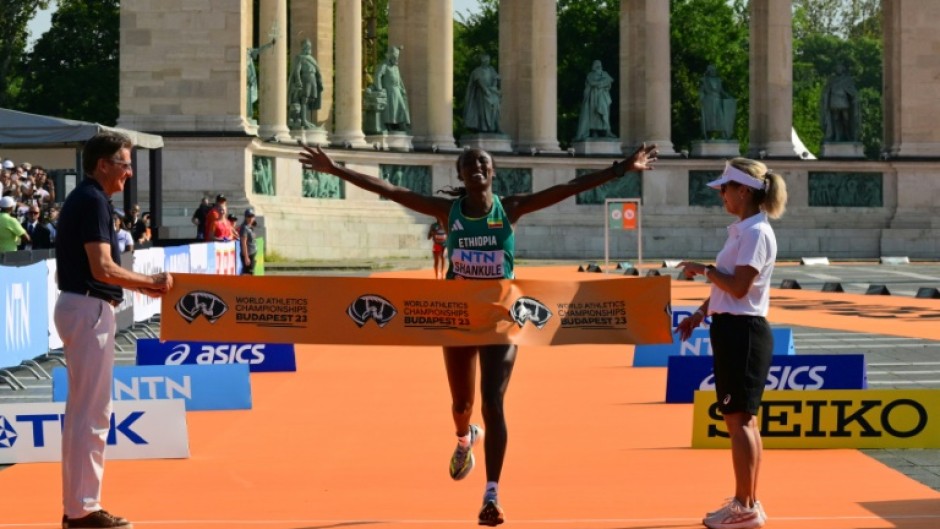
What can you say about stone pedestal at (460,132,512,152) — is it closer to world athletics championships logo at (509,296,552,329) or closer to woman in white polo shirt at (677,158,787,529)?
world athletics championships logo at (509,296,552,329)

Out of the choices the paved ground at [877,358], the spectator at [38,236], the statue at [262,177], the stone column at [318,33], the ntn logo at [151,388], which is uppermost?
the stone column at [318,33]

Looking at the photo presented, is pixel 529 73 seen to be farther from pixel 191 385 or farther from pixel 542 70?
pixel 191 385

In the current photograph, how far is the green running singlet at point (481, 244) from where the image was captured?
1329 cm

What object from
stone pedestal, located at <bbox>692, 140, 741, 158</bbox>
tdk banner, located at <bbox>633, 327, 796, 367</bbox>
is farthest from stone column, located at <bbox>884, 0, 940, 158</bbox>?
tdk banner, located at <bbox>633, 327, 796, 367</bbox>

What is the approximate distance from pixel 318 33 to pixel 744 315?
61541mm

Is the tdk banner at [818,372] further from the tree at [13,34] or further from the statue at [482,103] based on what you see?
the tree at [13,34]

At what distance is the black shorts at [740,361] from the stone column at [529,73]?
5981 cm

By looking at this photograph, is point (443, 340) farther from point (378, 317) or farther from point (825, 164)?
point (825, 164)

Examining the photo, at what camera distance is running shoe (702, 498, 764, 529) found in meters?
12.5

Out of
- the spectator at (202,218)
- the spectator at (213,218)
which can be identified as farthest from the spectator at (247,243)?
the spectator at (202,218)

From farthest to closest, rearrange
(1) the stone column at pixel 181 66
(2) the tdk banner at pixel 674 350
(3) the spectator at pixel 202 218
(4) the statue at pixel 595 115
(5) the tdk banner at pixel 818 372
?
(4) the statue at pixel 595 115
(1) the stone column at pixel 181 66
(3) the spectator at pixel 202 218
(2) the tdk banner at pixel 674 350
(5) the tdk banner at pixel 818 372

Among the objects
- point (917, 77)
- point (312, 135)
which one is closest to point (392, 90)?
point (312, 135)

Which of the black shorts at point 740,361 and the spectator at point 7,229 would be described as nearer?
the black shorts at point 740,361

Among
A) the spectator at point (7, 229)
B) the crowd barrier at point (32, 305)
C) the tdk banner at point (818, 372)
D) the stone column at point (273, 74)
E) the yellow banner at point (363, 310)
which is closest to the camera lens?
the yellow banner at point (363, 310)
